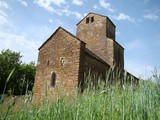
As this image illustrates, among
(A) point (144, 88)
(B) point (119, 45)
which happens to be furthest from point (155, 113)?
(B) point (119, 45)

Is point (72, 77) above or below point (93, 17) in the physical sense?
below

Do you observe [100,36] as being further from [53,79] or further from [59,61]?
[53,79]

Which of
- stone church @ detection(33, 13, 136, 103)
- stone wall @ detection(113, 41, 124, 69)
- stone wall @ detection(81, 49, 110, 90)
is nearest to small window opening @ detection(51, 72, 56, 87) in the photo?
stone church @ detection(33, 13, 136, 103)

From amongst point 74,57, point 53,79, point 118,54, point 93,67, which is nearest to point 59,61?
point 53,79

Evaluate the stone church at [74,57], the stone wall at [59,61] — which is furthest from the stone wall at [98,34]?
the stone wall at [59,61]

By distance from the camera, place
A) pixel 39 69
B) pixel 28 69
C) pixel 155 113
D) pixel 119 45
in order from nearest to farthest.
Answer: pixel 155 113 < pixel 39 69 < pixel 119 45 < pixel 28 69

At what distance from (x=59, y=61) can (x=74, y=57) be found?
1.51 metres

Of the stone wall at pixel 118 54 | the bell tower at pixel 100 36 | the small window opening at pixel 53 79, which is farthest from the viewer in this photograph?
the stone wall at pixel 118 54

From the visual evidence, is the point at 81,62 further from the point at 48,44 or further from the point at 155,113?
the point at 155,113

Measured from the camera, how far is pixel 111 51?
57.4ft

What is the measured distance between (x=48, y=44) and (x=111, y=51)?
587 cm

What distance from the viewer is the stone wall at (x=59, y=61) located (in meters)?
12.8

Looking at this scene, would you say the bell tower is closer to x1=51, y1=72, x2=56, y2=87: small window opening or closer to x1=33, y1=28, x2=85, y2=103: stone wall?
x1=33, y1=28, x2=85, y2=103: stone wall

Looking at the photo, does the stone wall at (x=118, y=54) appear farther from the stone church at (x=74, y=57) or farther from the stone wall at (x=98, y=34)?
the stone wall at (x=98, y=34)
